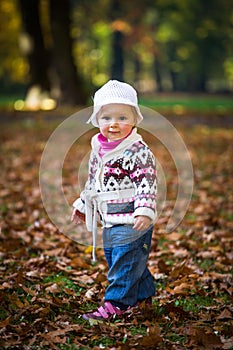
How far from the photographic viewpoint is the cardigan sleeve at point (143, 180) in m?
3.58

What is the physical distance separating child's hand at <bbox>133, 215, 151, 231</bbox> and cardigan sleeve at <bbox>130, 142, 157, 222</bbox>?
0.02 meters

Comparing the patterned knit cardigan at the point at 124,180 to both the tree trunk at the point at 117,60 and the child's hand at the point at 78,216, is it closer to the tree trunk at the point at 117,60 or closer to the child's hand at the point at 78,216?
the child's hand at the point at 78,216

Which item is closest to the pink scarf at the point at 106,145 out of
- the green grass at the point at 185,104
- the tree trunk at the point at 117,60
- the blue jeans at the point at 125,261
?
the blue jeans at the point at 125,261

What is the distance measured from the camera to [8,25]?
40.2m

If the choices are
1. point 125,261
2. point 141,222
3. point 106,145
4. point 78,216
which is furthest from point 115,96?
point 125,261

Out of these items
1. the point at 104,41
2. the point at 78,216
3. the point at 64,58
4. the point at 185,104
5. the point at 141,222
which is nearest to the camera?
the point at 141,222

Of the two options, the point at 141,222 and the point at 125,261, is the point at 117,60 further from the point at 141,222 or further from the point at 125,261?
the point at 141,222

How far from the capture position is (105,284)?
4.63m

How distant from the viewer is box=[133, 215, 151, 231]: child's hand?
3.57 m

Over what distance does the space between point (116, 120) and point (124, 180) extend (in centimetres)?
37

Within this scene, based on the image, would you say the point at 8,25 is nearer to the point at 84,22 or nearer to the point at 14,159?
the point at 84,22

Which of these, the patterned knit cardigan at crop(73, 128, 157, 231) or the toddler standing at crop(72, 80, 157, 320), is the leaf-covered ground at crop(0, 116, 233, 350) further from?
the patterned knit cardigan at crop(73, 128, 157, 231)

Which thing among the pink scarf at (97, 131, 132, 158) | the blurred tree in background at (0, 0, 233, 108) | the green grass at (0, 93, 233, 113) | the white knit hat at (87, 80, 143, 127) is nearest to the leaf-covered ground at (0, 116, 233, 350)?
the pink scarf at (97, 131, 132, 158)

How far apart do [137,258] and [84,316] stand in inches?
19.6
